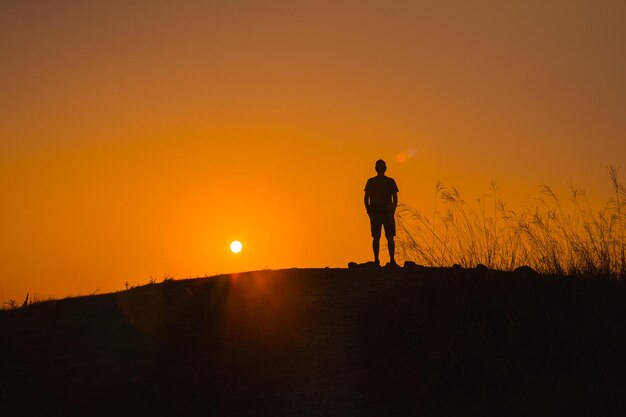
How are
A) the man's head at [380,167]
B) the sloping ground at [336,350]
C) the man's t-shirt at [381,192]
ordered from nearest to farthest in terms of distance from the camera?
1. the sloping ground at [336,350]
2. the man's t-shirt at [381,192]
3. the man's head at [380,167]

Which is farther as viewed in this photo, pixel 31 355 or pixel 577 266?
pixel 577 266

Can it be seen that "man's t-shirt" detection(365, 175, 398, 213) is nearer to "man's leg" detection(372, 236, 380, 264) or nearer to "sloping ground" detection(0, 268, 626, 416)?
"man's leg" detection(372, 236, 380, 264)

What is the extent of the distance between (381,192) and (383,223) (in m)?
0.68

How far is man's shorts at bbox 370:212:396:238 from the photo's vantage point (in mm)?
16188

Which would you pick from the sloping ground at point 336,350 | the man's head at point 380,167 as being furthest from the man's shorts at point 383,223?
the sloping ground at point 336,350

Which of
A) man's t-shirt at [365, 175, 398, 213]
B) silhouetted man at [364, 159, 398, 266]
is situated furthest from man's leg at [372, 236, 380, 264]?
man's t-shirt at [365, 175, 398, 213]

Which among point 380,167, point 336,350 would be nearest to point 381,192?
point 380,167

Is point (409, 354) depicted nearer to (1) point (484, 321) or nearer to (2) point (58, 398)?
(1) point (484, 321)

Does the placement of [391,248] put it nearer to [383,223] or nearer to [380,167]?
[383,223]

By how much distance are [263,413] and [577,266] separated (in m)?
7.03

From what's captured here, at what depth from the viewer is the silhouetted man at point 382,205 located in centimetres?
1619

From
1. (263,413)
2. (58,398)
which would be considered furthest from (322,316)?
(58,398)

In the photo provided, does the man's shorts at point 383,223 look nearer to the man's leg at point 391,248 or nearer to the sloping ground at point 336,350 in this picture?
the man's leg at point 391,248

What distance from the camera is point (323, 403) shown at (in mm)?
8969
